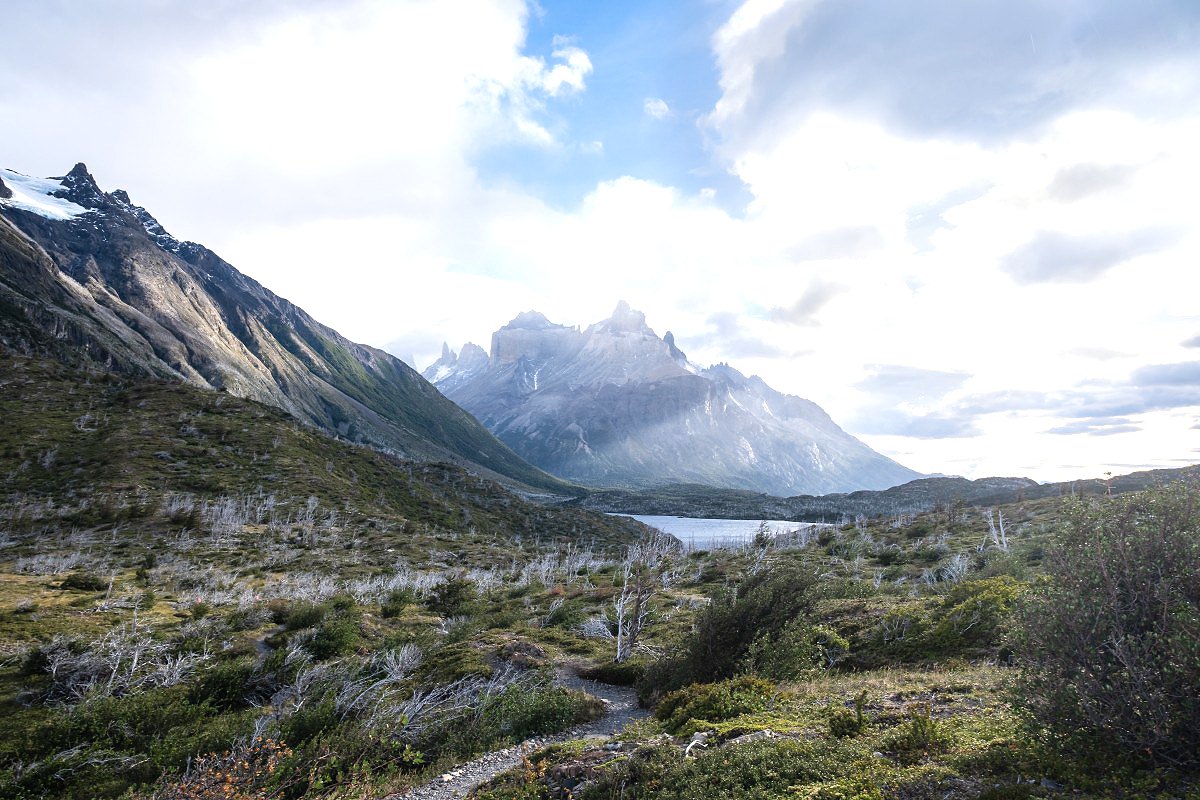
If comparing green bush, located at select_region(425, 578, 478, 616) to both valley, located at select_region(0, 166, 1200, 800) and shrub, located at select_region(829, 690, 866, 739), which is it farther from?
shrub, located at select_region(829, 690, 866, 739)

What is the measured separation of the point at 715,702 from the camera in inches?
493

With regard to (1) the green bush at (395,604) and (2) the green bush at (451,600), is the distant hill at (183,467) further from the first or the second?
(1) the green bush at (395,604)

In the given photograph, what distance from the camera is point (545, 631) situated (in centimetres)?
2838

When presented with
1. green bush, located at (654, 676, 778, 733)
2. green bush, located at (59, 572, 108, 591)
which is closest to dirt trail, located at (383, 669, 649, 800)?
green bush, located at (654, 676, 778, 733)

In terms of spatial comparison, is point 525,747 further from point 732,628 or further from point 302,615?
point 302,615

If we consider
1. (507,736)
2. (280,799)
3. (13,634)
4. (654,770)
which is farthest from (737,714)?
(13,634)

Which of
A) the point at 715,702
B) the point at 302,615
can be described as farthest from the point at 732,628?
the point at 302,615

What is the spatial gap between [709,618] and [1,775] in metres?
17.4

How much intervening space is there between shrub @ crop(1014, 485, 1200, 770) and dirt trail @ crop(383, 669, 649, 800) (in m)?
10.7

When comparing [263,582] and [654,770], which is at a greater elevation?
[654,770]

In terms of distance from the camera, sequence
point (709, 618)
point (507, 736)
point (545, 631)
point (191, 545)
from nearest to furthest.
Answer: point (507, 736), point (709, 618), point (545, 631), point (191, 545)

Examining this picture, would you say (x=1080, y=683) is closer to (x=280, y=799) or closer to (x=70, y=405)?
(x=280, y=799)

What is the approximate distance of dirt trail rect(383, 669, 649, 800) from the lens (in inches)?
437

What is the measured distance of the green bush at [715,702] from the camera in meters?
12.1
